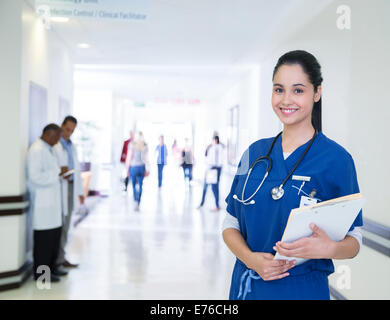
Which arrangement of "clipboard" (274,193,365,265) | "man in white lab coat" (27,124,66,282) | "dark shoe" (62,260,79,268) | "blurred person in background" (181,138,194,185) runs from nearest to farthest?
"clipboard" (274,193,365,265), "man in white lab coat" (27,124,66,282), "dark shoe" (62,260,79,268), "blurred person in background" (181,138,194,185)

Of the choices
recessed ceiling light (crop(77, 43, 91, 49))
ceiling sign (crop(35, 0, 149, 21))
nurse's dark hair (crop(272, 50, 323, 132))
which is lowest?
nurse's dark hair (crop(272, 50, 323, 132))

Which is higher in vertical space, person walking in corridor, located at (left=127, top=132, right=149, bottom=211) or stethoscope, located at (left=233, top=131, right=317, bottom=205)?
stethoscope, located at (left=233, top=131, right=317, bottom=205)

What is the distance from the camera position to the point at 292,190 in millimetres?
1146

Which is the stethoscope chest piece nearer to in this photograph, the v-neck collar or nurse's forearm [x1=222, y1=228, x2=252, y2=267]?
the v-neck collar

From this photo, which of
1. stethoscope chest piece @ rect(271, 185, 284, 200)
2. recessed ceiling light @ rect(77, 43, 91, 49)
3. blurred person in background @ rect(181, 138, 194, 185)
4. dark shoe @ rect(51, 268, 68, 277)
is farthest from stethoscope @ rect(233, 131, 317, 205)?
blurred person in background @ rect(181, 138, 194, 185)

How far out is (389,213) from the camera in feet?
8.30

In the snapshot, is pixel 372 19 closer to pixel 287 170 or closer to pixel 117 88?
pixel 287 170

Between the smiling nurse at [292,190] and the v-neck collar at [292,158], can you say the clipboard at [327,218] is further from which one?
the v-neck collar at [292,158]

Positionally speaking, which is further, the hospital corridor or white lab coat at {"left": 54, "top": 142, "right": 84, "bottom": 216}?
white lab coat at {"left": 54, "top": 142, "right": 84, "bottom": 216}

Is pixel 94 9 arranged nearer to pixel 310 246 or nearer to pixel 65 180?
pixel 65 180

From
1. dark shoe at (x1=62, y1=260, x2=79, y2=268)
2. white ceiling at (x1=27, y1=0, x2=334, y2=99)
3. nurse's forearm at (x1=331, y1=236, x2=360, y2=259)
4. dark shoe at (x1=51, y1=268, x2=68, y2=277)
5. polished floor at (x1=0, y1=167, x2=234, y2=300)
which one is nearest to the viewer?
nurse's forearm at (x1=331, y1=236, x2=360, y2=259)

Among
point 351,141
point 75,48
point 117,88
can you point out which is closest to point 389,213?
point 351,141

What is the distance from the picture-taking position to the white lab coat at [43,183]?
364 cm

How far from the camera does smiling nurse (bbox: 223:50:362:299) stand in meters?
1.13
